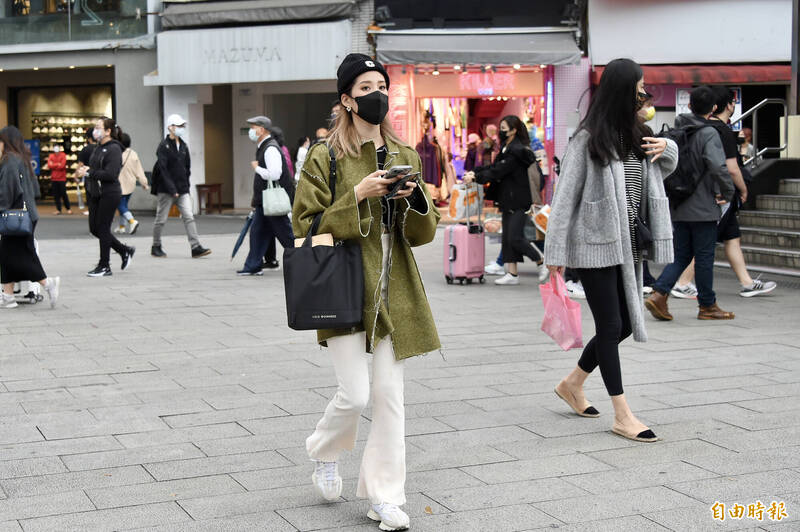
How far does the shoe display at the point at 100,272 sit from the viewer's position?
12594mm

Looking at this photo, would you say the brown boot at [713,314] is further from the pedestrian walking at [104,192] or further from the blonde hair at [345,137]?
the pedestrian walking at [104,192]

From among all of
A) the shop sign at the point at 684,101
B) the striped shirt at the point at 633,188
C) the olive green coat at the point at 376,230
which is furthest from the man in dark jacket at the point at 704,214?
the shop sign at the point at 684,101

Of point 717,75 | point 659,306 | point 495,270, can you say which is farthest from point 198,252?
point 717,75

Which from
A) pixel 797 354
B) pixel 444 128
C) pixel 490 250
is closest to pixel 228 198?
pixel 444 128

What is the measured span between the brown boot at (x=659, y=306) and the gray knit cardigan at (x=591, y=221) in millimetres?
3686

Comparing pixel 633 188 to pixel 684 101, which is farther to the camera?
pixel 684 101

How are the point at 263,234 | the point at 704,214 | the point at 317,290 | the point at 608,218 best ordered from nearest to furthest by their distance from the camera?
the point at 317,290, the point at 608,218, the point at 704,214, the point at 263,234

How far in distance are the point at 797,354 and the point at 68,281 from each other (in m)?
8.02

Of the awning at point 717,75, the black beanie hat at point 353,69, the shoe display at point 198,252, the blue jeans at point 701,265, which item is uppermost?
the awning at point 717,75

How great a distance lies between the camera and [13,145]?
9.70 meters

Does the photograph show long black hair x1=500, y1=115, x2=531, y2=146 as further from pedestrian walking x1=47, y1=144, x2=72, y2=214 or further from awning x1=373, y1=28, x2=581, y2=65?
pedestrian walking x1=47, y1=144, x2=72, y2=214

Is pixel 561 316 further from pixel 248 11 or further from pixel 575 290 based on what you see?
pixel 248 11

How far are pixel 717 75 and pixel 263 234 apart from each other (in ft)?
39.8

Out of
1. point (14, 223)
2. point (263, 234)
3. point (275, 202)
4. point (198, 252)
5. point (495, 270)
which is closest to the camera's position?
point (14, 223)
